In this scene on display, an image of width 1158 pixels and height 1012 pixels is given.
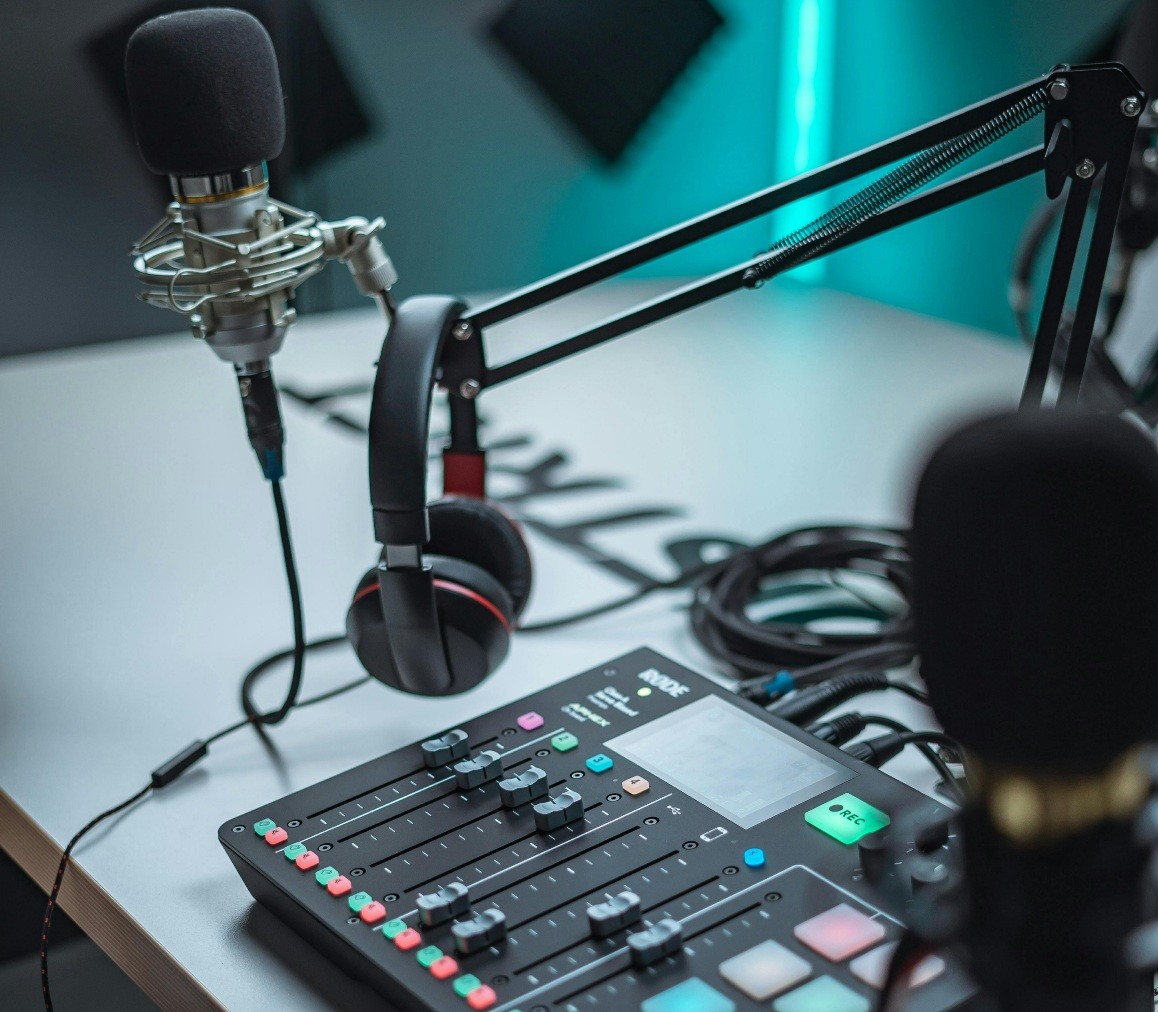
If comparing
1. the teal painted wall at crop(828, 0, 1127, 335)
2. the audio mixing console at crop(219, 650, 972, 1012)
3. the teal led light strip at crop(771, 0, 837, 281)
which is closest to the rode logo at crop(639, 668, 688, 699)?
the audio mixing console at crop(219, 650, 972, 1012)

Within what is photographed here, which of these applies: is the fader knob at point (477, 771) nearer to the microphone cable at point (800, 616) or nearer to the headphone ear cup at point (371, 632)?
the headphone ear cup at point (371, 632)

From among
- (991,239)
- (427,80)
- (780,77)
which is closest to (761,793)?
(991,239)

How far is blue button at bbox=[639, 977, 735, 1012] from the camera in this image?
0.47 meters

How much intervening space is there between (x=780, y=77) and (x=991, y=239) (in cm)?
41

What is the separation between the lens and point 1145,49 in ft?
2.62

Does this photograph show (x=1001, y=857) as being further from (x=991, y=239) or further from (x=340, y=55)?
(x=340, y=55)

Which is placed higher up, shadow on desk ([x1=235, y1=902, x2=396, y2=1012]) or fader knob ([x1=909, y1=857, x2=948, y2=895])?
fader knob ([x1=909, y1=857, x2=948, y2=895])

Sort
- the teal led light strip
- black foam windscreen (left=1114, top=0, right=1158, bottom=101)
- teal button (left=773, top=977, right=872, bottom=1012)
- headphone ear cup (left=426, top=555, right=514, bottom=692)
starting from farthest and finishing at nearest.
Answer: the teal led light strip
black foam windscreen (left=1114, top=0, right=1158, bottom=101)
headphone ear cup (left=426, top=555, right=514, bottom=692)
teal button (left=773, top=977, right=872, bottom=1012)

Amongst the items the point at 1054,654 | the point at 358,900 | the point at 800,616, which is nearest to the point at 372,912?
the point at 358,900

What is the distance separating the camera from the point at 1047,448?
292 mm

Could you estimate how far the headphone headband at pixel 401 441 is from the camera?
623 mm

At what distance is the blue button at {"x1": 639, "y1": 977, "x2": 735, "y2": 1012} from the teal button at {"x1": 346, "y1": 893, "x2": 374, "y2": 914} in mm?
129

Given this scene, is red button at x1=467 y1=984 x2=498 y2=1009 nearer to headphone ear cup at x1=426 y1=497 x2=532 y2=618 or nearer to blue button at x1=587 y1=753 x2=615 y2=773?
blue button at x1=587 y1=753 x2=615 y2=773

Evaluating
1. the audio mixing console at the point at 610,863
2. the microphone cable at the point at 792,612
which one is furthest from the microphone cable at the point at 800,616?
the audio mixing console at the point at 610,863
